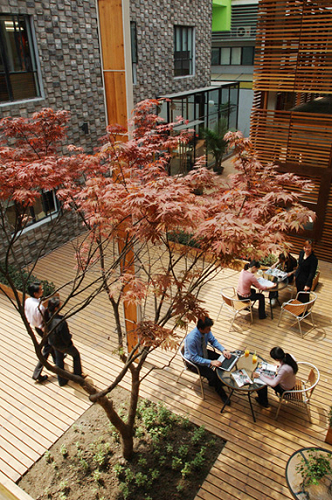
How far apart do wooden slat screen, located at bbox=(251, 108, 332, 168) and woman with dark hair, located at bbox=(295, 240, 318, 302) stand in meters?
3.32

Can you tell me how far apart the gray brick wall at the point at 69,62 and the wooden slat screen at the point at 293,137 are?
4918mm

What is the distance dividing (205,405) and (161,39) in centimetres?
1354

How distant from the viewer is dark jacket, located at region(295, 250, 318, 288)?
25.0 ft

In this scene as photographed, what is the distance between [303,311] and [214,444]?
3344 mm

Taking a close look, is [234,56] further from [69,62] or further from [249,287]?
[249,287]

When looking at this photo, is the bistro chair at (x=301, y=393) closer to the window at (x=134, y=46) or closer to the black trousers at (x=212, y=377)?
the black trousers at (x=212, y=377)

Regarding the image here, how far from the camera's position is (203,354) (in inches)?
227

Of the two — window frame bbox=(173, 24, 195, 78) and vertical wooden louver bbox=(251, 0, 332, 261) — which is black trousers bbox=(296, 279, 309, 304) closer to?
vertical wooden louver bbox=(251, 0, 332, 261)

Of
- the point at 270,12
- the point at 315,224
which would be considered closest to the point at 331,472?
the point at 315,224

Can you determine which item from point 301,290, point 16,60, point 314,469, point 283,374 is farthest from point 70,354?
point 16,60

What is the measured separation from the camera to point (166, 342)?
4.12 meters

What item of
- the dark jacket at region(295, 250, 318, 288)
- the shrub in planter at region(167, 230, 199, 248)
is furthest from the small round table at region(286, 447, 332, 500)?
the dark jacket at region(295, 250, 318, 288)

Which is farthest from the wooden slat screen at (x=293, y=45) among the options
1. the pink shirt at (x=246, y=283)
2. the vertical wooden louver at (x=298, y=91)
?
the pink shirt at (x=246, y=283)

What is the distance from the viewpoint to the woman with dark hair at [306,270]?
7586mm
